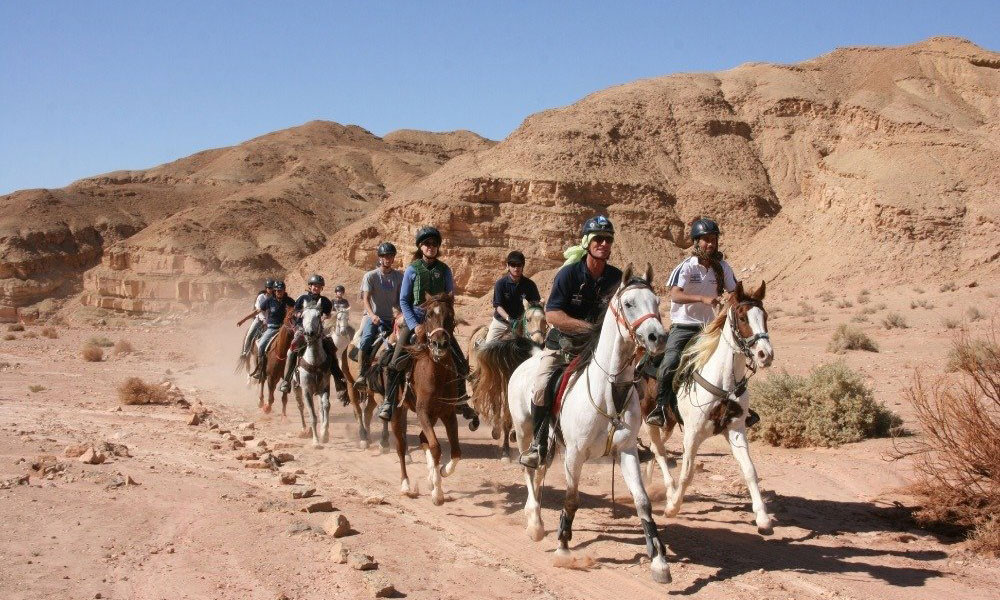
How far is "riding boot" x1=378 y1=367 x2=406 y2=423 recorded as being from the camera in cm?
1000

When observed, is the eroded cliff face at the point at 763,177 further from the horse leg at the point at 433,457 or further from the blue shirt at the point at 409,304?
the horse leg at the point at 433,457

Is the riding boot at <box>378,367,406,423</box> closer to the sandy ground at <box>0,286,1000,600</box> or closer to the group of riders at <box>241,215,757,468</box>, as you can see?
the group of riders at <box>241,215,757,468</box>

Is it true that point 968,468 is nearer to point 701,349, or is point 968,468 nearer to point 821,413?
→ point 701,349

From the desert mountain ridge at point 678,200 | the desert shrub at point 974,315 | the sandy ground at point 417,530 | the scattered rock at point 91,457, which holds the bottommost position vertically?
the sandy ground at point 417,530

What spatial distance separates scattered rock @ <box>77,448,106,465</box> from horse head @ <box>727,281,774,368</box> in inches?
320

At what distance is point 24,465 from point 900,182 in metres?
43.7

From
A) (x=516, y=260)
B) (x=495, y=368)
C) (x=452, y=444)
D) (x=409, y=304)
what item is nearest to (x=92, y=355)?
(x=516, y=260)

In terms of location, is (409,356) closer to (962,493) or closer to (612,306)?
(612,306)

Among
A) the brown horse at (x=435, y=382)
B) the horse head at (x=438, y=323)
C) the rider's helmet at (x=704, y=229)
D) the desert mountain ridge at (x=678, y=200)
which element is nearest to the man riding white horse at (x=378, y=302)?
the brown horse at (x=435, y=382)

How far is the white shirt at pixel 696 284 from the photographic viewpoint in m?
8.68

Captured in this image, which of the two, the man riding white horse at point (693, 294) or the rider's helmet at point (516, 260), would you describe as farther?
the rider's helmet at point (516, 260)

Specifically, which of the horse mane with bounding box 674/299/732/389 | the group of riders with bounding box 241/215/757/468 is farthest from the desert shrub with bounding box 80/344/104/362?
the horse mane with bounding box 674/299/732/389

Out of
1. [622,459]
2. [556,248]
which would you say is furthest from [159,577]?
[556,248]

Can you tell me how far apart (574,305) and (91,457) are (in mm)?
6921
